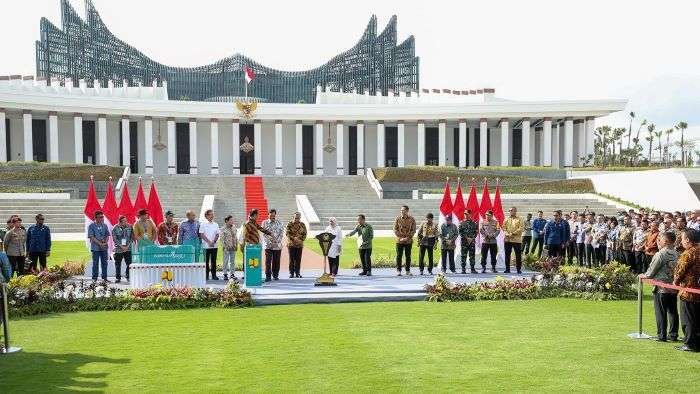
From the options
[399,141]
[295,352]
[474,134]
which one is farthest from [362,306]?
[474,134]

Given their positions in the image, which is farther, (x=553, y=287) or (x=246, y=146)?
(x=246, y=146)

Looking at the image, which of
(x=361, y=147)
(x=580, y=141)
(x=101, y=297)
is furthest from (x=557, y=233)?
(x=580, y=141)

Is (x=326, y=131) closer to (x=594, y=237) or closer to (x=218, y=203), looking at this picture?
(x=218, y=203)

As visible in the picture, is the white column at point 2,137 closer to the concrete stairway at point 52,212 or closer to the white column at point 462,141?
the concrete stairway at point 52,212

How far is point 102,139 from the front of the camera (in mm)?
47625

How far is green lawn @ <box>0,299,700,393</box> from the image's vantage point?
22.9 feet

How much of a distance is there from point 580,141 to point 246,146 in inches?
976

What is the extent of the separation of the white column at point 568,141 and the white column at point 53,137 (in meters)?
35.3

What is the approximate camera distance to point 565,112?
160 ft

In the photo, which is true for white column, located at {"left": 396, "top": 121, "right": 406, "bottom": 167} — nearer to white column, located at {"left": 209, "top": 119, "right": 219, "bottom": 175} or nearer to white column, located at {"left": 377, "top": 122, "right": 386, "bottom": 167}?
white column, located at {"left": 377, "top": 122, "right": 386, "bottom": 167}

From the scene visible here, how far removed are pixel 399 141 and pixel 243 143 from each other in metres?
11.6

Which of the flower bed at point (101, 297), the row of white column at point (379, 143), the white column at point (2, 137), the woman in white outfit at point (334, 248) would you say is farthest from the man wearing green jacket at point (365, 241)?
the white column at point (2, 137)

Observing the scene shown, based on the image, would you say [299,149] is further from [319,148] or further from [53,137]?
[53,137]

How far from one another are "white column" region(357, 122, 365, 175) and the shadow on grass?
1703 inches
